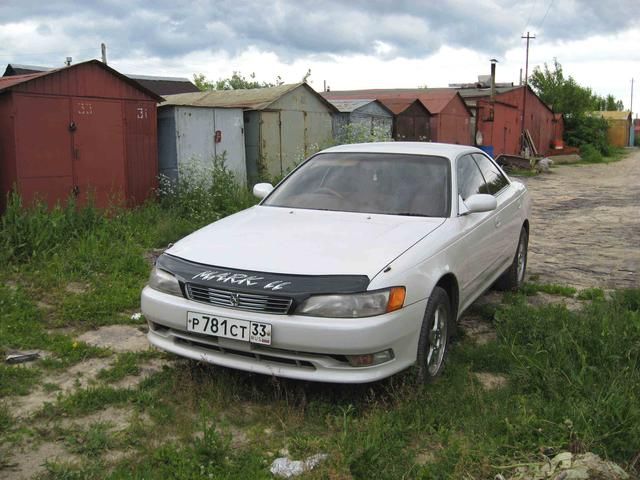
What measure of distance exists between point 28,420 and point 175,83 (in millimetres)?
19325

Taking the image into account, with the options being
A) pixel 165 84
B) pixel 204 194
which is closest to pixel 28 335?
pixel 204 194

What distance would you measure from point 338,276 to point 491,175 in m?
2.82

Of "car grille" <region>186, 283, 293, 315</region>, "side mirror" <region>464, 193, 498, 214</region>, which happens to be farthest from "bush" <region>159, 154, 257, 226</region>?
"car grille" <region>186, 283, 293, 315</region>

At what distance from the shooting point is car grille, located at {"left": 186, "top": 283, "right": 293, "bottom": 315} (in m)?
3.27

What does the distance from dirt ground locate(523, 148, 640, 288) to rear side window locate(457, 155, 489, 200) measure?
179cm

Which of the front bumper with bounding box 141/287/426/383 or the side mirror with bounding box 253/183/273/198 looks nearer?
the front bumper with bounding box 141/287/426/383

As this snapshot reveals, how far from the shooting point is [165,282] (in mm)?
3678

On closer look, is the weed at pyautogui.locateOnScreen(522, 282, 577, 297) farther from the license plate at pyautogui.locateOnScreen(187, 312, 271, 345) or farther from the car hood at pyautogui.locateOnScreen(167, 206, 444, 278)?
the license plate at pyautogui.locateOnScreen(187, 312, 271, 345)

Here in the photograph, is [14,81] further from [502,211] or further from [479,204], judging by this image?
[479,204]

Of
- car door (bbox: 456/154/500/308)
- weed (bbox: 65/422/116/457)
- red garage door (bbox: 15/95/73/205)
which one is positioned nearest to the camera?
weed (bbox: 65/422/116/457)

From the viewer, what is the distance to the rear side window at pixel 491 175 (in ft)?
17.8

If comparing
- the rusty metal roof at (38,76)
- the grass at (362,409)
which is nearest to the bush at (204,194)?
the rusty metal roof at (38,76)

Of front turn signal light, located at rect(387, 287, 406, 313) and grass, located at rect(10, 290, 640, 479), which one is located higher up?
front turn signal light, located at rect(387, 287, 406, 313)

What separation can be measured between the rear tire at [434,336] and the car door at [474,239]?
39cm
